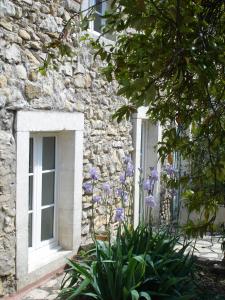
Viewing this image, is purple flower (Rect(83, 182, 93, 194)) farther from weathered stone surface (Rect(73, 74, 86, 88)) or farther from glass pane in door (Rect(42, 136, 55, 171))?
weathered stone surface (Rect(73, 74, 86, 88))

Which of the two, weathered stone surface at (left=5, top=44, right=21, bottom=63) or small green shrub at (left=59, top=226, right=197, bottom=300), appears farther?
weathered stone surface at (left=5, top=44, right=21, bottom=63)

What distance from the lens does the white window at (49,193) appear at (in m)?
5.09

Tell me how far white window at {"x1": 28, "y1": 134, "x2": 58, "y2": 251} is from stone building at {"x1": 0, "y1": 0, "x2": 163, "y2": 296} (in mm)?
12

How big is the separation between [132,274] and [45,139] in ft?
8.06

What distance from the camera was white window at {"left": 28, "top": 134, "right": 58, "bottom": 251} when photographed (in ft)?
18.5

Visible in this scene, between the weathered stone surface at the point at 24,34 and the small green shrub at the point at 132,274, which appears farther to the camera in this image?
the weathered stone surface at the point at 24,34

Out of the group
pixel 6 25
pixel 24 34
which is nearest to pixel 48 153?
pixel 24 34

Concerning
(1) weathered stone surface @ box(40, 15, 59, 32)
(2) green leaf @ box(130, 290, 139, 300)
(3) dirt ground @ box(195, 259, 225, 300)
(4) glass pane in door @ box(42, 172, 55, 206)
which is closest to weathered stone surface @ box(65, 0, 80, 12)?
(1) weathered stone surface @ box(40, 15, 59, 32)

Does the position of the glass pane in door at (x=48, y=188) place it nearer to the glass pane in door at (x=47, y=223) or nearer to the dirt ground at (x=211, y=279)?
the glass pane in door at (x=47, y=223)

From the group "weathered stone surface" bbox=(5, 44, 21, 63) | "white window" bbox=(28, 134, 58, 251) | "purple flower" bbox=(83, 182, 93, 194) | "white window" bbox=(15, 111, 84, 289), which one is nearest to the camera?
"weathered stone surface" bbox=(5, 44, 21, 63)

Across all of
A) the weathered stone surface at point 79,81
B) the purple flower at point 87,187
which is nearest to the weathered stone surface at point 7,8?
the weathered stone surface at point 79,81

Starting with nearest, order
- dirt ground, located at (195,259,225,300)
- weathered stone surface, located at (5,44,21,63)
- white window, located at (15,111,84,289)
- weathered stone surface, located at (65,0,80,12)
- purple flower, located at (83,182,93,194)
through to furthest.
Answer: dirt ground, located at (195,259,225,300) → weathered stone surface, located at (5,44,21,63) → white window, located at (15,111,84,289) → weathered stone surface, located at (65,0,80,12) → purple flower, located at (83,182,93,194)

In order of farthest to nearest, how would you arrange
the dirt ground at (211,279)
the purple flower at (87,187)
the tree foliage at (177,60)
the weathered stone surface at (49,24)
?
the purple flower at (87,187)
the weathered stone surface at (49,24)
the dirt ground at (211,279)
the tree foliage at (177,60)

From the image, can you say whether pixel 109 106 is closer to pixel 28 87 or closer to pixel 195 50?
pixel 28 87
